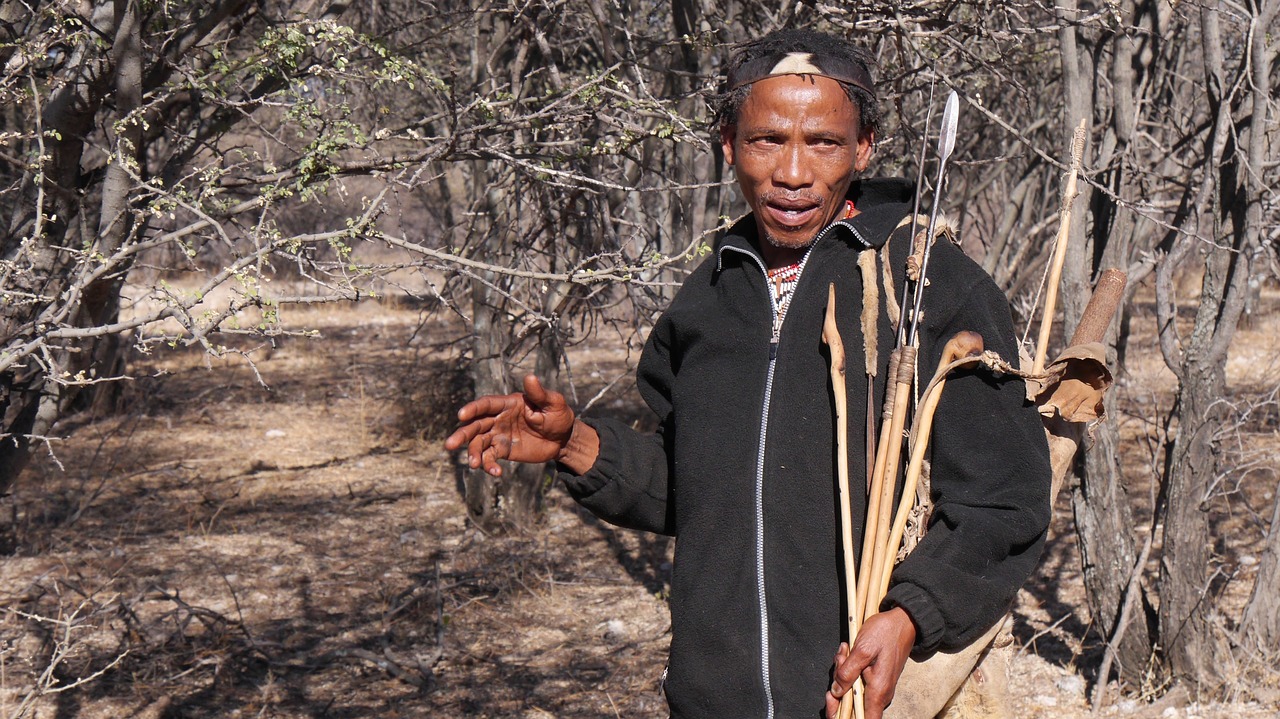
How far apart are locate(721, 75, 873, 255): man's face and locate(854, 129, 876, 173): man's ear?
0.10 ft

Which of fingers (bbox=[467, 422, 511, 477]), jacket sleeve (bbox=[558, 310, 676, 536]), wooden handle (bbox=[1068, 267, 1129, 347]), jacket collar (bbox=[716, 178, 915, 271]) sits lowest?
jacket sleeve (bbox=[558, 310, 676, 536])

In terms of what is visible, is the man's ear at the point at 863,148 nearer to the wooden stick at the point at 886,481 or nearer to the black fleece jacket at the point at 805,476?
the black fleece jacket at the point at 805,476

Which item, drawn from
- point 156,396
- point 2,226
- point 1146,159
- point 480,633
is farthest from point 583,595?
point 156,396

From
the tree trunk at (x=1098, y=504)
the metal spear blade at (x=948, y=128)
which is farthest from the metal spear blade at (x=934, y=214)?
the tree trunk at (x=1098, y=504)

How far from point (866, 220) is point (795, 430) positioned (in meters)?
0.33

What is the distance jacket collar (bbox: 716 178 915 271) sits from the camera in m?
1.79

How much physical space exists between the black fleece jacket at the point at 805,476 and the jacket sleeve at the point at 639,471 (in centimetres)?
2

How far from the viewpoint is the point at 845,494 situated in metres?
1.70

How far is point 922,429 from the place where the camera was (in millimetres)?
1633

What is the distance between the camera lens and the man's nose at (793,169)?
1.82 meters

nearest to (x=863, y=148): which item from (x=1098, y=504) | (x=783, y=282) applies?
(x=783, y=282)

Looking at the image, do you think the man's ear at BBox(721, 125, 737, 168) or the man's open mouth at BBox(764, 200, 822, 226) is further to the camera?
the man's ear at BBox(721, 125, 737, 168)

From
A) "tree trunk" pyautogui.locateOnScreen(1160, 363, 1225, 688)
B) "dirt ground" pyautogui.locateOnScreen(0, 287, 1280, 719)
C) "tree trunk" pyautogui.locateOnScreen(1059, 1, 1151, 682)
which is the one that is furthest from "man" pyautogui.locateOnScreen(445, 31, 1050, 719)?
"tree trunk" pyautogui.locateOnScreen(1160, 363, 1225, 688)

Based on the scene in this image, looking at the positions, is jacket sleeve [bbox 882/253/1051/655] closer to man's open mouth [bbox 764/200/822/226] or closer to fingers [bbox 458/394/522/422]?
man's open mouth [bbox 764/200/822/226]
